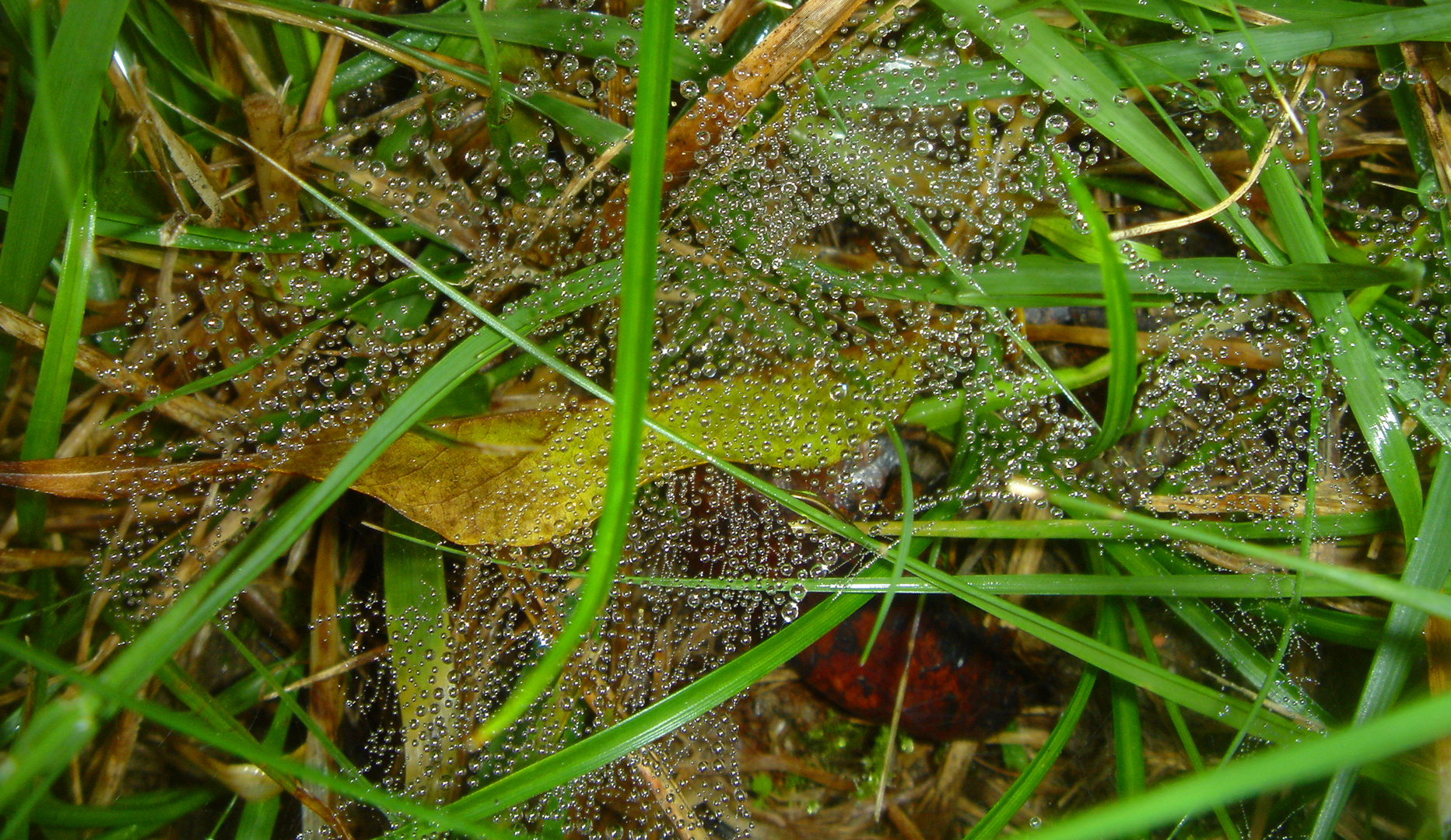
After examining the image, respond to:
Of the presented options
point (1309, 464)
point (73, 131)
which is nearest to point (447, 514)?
point (73, 131)

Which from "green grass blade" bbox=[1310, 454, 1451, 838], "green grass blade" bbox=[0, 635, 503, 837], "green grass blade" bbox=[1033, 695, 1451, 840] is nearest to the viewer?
"green grass blade" bbox=[1033, 695, 1451, 840]

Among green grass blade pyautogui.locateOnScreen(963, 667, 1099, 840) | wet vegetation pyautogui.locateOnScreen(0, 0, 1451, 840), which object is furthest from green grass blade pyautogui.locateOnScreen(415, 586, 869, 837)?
green grass blade pyautogui.locateOnScreen(963, 667, 1099, 840)

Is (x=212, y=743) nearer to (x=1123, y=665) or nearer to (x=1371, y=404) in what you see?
(x=1123, y=665)

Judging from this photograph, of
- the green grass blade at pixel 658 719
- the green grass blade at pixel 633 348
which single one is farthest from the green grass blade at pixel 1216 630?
the green grass blade at pixel 633 348

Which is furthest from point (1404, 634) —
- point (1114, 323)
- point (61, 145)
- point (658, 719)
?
point (61, 145)

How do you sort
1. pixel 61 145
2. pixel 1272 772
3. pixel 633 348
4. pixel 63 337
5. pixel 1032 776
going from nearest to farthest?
1. pixel 1272 772
2. pixel 633 348
3. pixel 61 145
4. pixel 63 337
5. pixel 1032 776

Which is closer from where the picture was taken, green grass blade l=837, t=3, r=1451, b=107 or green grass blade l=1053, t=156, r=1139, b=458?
green grass blade l=1053, t=156, r=1139, b=458

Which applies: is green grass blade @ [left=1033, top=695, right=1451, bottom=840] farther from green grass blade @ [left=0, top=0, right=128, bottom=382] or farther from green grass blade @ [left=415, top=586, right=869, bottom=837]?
green grass blade @ [left=0, top=0, right=128, bottom=382]

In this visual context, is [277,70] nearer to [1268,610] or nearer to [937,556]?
[937,556]
